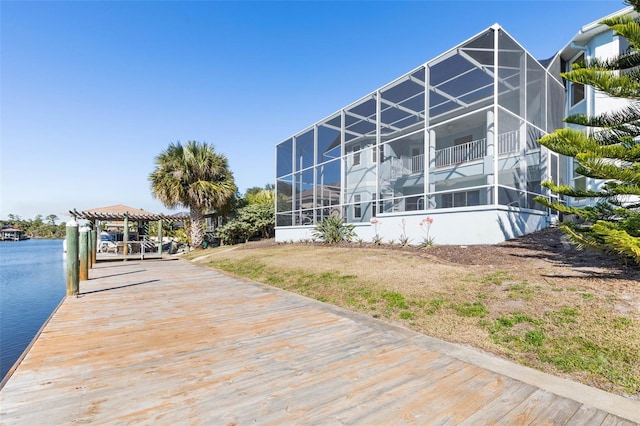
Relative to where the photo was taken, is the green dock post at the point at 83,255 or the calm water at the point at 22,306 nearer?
the calm water at the point at 22,306

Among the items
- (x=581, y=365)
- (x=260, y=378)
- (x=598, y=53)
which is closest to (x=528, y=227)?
(x=598, y=53)

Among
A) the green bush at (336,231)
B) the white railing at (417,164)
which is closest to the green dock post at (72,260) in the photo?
the green bush at (336,231)

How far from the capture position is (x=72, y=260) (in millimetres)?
5820

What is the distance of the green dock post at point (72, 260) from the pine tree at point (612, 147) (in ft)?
32.0

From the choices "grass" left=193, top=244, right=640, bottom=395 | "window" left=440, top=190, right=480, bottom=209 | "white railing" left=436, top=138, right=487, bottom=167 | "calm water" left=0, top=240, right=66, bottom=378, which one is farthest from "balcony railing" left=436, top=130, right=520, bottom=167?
"calm water" left=0, top=240, right=66, bottom=378

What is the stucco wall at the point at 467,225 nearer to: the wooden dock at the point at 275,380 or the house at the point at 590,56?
the house at the point at 590,56

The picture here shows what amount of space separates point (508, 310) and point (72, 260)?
26.4ft

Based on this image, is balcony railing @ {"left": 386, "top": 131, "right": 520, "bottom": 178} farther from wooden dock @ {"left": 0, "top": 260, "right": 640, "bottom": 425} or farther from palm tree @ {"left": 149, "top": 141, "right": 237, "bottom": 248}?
palm tree @ {"left": 149, "top": 141, "right": 237, "bottom": 248}

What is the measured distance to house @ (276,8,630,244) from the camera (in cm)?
1030

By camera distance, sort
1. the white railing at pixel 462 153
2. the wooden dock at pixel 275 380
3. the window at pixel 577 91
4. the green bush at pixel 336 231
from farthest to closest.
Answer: the green bush at pixel 336 231 < the window at pixel 577 91 < the white railing at pixel 462 153 < the wooden dock at pixel 275 380

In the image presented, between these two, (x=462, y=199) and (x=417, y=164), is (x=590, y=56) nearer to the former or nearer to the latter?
(x=462, y=199)

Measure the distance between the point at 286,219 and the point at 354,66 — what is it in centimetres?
1051

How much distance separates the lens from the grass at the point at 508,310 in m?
2.88

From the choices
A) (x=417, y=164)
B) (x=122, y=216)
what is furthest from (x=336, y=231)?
(x=122, y=216)
